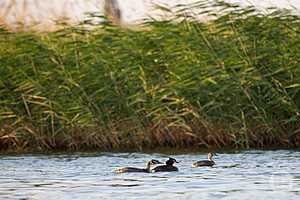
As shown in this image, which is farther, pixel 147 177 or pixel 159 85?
pixel 159 85

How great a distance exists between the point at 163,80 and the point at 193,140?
3.99 ft

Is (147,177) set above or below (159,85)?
below

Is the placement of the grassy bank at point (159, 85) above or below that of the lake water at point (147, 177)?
above

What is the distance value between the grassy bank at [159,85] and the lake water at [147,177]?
31.6 inches

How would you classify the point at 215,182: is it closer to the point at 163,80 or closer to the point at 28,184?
the point at 28,184

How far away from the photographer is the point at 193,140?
1231 centimetres

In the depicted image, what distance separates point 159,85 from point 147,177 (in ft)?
11.4

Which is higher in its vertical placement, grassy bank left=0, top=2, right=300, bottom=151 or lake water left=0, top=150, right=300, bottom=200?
grassy bank left=0, top=2, right=300, bottom=151

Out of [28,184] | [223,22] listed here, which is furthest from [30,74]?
[28,184]

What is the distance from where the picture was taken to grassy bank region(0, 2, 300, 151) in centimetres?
1184

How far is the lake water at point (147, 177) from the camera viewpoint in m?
7.33

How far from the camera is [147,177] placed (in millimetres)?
8758

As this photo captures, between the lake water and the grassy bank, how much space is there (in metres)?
0.80

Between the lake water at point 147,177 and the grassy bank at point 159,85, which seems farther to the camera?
the grassy bank at point 159,85
